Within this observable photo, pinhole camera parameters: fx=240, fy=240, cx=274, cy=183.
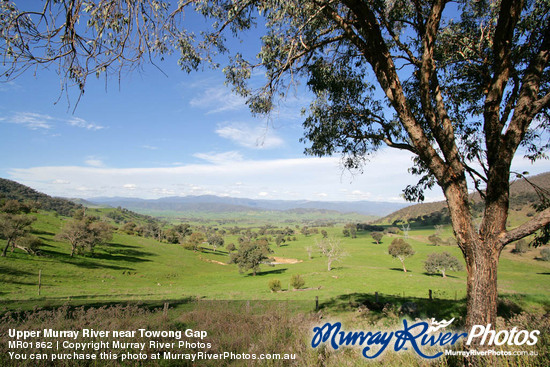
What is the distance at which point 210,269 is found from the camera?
61.9 m

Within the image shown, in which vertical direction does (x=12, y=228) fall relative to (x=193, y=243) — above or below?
above

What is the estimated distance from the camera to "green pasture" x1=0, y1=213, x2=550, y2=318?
26.8m

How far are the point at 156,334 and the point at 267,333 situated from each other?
11.6ft

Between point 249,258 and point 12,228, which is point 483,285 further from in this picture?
point 12,228

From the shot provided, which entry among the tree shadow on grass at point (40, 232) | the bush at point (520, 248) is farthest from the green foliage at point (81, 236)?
the bush at point (520, 248)

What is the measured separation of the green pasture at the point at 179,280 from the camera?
26.8m

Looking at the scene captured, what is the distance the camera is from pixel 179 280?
47625 mm

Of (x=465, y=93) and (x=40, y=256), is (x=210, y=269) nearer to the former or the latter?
(x=40, y=256)

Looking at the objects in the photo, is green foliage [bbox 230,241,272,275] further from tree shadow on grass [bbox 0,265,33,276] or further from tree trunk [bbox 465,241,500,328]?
tree trunk [bbox 465,241,500,328]

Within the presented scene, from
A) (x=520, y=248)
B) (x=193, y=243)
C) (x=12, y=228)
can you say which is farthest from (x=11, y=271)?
(x=520, y=248)

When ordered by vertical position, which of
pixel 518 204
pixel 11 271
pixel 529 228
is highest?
pixel 518 204

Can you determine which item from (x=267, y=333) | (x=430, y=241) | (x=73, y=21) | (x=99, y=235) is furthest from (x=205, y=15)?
(x=430, y=241)

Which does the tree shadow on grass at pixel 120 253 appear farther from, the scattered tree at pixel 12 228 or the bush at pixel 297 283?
the bush at pixel 297 283

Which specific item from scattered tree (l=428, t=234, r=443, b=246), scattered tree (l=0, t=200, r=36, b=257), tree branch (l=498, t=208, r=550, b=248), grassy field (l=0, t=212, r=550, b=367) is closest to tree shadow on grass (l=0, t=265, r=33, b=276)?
grassy field (l=0, t=212, r=550, b=367)
